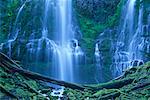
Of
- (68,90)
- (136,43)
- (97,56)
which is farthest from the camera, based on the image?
(97,56)

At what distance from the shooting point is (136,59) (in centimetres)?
1900

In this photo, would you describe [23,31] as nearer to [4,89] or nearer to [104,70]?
[104,70]

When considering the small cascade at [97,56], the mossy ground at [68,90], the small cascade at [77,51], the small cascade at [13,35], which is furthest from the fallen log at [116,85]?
the small cascade at [13,35]

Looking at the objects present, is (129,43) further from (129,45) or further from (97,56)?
(97,56)

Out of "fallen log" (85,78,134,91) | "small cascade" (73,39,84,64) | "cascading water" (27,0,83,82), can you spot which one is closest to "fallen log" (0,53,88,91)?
"fallen log" (85,78,134,91)

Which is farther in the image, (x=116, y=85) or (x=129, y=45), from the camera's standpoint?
(x=129, y=45)

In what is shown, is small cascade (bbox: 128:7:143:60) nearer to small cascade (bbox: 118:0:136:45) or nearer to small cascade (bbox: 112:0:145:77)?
small cascade (bbox: 112:0:145:77)

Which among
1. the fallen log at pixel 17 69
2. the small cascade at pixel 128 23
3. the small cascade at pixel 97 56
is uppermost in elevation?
the small cascade at pixel 128 23

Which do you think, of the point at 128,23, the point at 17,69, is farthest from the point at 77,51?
the point at 17,69

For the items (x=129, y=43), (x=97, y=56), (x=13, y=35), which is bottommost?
(x=97, y=56)

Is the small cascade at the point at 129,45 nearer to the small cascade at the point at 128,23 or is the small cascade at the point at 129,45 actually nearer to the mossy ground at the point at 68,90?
the small cascade at the point at 128,23

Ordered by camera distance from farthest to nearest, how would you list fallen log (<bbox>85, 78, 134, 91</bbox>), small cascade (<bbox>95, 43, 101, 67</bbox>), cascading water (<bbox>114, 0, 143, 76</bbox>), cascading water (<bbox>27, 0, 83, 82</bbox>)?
small cascade (<bbox>95, 43, 101, 67</bbox>), cascading water (<bbox>27, 0, 83, 82</bbox>), cascading water (<bbox>114, 0, 143, 76</bbox>), fallen log (<bbox>85, 78, 134, 91</bbox>)

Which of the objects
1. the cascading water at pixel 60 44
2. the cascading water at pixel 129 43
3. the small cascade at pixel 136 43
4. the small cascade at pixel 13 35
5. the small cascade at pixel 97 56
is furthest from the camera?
the small cascade at pixel 13 35

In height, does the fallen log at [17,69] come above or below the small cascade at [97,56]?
above
